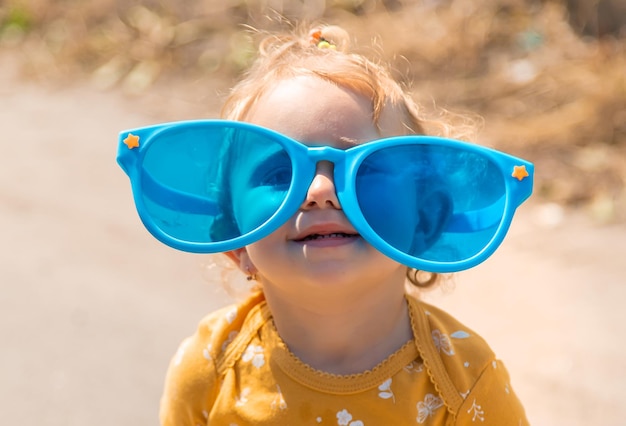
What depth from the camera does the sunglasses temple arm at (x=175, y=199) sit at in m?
1.69

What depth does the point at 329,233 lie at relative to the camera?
5.30 ft

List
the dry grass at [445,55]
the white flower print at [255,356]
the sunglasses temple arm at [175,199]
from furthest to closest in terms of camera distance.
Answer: the dry grass at [445,55] < the white flower print at [255,356] < the sunglasses temple arm at [175,199]

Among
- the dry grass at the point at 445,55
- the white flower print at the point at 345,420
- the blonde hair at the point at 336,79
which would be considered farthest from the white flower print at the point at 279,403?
the dry grass at the point at 445,55

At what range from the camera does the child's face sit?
159 cm

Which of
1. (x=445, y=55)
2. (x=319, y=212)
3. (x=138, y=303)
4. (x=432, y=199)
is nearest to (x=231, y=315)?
(x=319, y=212)

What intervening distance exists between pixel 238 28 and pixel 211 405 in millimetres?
3088

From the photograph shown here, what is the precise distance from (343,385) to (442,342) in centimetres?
21

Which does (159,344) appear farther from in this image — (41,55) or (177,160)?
(41,55)

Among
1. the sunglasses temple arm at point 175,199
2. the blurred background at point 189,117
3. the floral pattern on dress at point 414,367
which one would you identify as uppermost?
the sunglasses temple arm at point 175,199

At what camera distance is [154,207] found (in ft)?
5.55

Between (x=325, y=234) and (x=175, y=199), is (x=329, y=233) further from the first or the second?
(x=175, y=199)

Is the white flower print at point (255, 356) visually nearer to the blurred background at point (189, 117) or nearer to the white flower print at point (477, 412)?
the white flower print at point (477, 412)

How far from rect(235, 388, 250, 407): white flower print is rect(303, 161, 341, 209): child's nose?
1.36 feet

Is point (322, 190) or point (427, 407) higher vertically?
point (322, 190)
